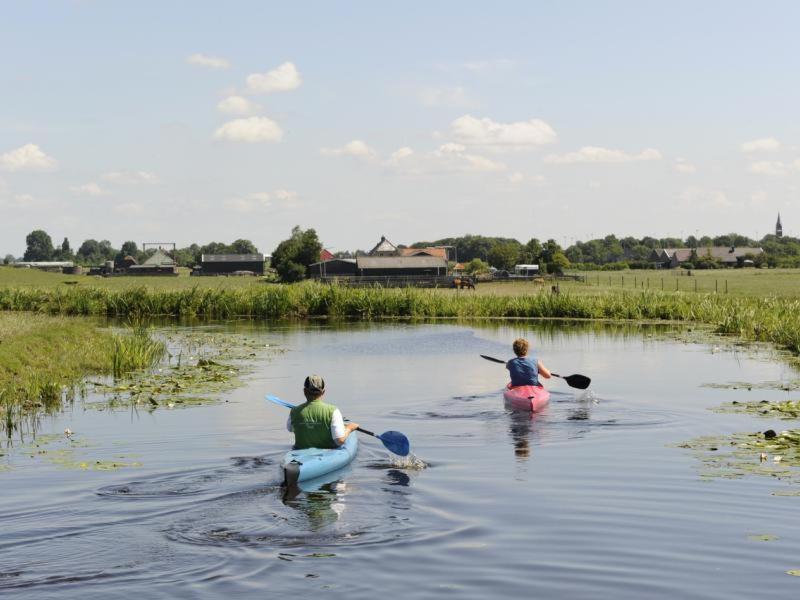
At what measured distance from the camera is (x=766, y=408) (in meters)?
24.4

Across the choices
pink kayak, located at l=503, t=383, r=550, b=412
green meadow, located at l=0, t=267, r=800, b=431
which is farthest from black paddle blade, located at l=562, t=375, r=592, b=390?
green meadow, located at l=0, t=267, r=800, b=431

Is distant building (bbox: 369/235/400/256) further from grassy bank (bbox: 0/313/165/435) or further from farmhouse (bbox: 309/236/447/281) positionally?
grassy bank (bbox: 0/313/165/435)

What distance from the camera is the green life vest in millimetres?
17078

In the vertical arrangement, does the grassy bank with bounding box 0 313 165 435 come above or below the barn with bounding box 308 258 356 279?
below

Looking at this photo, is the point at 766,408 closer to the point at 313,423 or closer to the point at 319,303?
the point at 313,423

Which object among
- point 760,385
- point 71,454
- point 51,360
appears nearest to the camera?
point 71,454

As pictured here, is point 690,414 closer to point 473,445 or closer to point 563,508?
point 473,445

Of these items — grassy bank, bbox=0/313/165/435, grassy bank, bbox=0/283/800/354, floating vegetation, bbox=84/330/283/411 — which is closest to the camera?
grassy bank, bbox=0/313/165/435

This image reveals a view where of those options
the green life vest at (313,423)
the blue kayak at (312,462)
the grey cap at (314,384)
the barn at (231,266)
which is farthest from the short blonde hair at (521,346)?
the barn at (231,266)

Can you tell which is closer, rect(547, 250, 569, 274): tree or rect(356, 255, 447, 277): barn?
rect(356, 255, 447, 277): barn

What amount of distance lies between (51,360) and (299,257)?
337 ft

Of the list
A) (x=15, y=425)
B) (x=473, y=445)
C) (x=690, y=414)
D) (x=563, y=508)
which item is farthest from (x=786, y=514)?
(x=15, y=425)

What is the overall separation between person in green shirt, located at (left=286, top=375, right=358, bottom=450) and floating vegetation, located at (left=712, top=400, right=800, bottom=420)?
1134 centimetres

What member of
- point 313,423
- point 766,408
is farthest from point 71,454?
point 766,408
